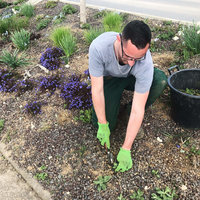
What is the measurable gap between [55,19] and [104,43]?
128 inches

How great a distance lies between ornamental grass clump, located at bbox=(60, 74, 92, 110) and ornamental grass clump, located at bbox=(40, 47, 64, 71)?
535mm

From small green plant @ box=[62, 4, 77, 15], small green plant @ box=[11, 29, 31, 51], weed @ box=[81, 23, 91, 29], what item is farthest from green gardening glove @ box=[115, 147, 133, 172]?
small green plant @ box=[62, 4, 77, 15]

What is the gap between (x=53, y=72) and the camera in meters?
3.32

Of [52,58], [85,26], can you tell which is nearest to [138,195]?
[52,58]

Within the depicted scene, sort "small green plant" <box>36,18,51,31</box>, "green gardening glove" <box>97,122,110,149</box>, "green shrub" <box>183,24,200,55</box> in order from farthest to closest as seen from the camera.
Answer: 1. "small green plant" <box>36,18,51,31</box>
2. "green shrub" <box>183,24,200,55</box>
3. "green gardening glove" <box>97,122,110,149</box>

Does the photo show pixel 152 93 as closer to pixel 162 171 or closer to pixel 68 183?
pixel 162 171

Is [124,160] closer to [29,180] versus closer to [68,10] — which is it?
[29,180]

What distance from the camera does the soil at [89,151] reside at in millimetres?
1972

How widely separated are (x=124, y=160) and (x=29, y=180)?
3.06 feet

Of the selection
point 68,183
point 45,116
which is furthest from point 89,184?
point 45,116

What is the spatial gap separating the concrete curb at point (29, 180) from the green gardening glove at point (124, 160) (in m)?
0.68

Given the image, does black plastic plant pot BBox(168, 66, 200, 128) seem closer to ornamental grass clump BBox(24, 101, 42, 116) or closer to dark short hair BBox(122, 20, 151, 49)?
dark short hair BBox(122, 20, 151, 49)

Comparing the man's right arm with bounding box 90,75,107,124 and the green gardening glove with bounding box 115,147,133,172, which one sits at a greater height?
the man's right arm with bounding box 90,75,107,124

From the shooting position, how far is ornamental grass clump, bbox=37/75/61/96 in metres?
3.02
